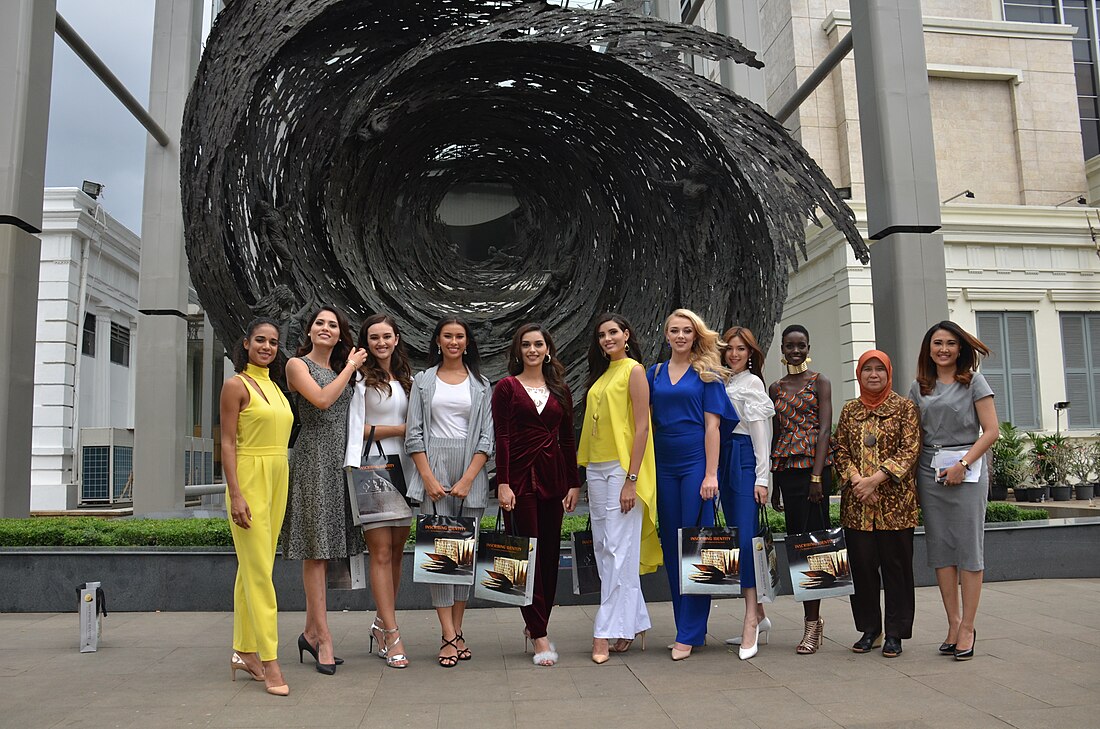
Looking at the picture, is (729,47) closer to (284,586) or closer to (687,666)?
(687,666)

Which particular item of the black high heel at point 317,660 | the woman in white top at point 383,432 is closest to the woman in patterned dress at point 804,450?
the woman in white top at point 383,432

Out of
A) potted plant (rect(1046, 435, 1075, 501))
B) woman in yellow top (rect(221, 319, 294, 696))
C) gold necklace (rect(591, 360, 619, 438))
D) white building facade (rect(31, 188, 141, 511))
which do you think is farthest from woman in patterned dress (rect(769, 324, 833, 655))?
white building facade (rect(31, 188, 141, 511))

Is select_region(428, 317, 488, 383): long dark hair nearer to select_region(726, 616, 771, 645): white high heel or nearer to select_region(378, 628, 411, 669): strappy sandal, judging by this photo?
select_region(378, 628, 411, 669): strappy sandal

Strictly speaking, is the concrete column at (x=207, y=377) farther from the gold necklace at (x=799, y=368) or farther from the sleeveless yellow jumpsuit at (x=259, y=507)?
the gold necklace at (x=799, y=368)

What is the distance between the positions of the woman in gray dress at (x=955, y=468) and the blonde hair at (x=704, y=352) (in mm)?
1108

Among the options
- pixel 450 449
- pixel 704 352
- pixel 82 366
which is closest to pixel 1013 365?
pixel 704 352

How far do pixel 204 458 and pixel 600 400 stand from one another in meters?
17.1

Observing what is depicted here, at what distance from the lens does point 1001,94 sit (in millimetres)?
19969

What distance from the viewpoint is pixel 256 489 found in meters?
4.19

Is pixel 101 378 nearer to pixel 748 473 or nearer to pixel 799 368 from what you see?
pixel 748 473

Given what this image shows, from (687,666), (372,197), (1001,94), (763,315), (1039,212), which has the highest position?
(1001,94)

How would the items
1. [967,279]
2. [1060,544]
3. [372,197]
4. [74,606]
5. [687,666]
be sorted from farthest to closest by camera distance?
[967,279] → [372,197] → [1060,544] → [74,606] → [687,666]

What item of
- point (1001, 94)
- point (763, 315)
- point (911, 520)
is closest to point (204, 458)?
point (763, 315)

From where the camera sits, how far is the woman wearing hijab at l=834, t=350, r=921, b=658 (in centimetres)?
468
